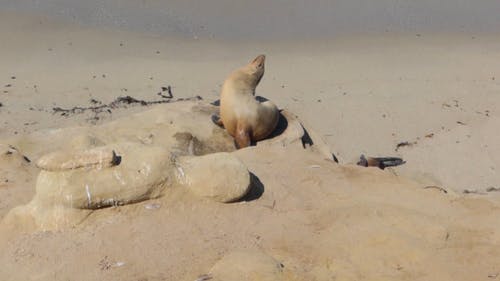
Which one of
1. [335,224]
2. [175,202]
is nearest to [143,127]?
[175,202]

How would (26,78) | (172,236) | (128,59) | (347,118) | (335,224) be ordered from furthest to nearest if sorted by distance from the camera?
(128,59) → (26,78) → (347,118) → (335,224) → (172,236)

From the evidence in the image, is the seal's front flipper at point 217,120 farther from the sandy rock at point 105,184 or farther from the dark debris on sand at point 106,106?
the sandy rock at point 105,184

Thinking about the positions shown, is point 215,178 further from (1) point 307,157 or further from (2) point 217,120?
(2) point 217,120

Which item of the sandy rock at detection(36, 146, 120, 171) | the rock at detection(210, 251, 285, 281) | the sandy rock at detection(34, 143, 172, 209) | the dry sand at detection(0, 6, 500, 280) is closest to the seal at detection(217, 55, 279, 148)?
the dry sand at detection(0, 6, 500, 280)

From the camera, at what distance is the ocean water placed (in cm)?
1159

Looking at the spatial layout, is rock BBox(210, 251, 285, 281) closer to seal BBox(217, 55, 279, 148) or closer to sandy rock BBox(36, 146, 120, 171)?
sandy rock BBox(36, 146, 120, 171)

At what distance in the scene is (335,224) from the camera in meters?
4.89

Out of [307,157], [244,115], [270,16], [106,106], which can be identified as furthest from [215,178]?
[270,16]

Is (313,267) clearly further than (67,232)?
No

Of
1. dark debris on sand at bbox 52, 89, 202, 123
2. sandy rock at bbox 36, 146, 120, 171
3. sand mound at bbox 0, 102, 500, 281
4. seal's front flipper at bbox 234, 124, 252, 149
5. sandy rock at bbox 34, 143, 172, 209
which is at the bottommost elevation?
dark debris on sand at bbox 52, 89, 202, 123

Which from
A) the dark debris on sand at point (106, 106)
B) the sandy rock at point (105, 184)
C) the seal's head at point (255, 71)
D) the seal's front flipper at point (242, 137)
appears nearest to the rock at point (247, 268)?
the sandy rock at point (105, 184)

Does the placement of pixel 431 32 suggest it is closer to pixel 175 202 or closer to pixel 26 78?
pixel 26 78

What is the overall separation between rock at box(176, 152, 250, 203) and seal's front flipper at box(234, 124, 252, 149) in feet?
6.61

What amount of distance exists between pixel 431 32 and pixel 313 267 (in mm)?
8671
